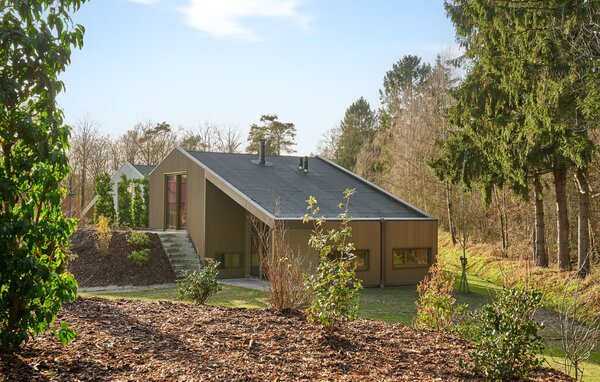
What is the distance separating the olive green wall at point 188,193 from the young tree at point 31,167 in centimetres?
1116

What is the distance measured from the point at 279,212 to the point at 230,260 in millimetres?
3387

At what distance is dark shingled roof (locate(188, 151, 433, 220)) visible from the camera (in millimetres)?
14695

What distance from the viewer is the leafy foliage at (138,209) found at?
901 inches

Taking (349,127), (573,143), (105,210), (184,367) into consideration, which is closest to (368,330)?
(184,367)

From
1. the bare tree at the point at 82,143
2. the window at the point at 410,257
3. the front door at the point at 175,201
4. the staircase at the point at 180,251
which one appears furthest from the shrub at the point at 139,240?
the bare tree at the point at 82,143

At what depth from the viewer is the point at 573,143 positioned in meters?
11.8

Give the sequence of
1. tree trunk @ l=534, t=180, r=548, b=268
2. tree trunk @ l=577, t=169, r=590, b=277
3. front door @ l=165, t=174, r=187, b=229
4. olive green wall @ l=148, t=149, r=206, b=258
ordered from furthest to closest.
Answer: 1. front door @ l=165, t=174, r=187, b=229
2. olive green wall @ l=148, t=149, r=206, b=258
3. tree trunk @ l=534, t=180, r=548, b=268
4. tree trunk @ l=577, t=169, r=590, b=277

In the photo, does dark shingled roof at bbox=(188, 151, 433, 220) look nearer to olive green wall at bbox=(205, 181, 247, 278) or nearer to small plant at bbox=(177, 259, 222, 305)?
olive green wall at bbox=(205, 181, 247, 278)

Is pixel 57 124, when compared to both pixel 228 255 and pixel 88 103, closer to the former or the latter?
pixel 228 255

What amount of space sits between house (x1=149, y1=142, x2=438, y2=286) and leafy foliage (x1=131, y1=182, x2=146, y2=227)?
14.5 ft

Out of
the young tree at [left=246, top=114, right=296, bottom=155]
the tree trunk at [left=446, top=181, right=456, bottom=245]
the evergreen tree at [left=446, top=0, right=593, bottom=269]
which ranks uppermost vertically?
the young tree at [left=246, top=114, right=296, bottom=155]

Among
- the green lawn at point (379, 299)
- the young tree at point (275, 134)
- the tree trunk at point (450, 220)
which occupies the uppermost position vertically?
the young tree at point (275, 134)

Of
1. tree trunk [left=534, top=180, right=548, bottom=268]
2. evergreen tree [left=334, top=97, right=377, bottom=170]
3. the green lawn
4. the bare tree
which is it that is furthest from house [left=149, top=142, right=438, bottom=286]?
evergreen tree [left=334, top=97, right=377, bottom=170]

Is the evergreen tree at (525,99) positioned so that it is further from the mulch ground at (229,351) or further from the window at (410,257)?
the mulch ground at (229,351)
